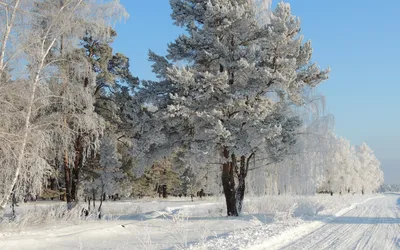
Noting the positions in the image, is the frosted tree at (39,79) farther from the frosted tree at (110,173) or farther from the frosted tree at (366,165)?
the frosted tree at (366,165)

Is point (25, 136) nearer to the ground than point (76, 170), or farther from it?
farther from it

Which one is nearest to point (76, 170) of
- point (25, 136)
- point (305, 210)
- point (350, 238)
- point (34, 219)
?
point (34, 219)

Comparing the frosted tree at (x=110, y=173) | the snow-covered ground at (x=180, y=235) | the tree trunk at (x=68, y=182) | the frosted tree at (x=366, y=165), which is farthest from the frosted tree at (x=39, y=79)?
the frosted tree at (x=366, y=165)

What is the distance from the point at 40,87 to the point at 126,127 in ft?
25.7

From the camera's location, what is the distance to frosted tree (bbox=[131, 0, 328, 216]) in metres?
16.2

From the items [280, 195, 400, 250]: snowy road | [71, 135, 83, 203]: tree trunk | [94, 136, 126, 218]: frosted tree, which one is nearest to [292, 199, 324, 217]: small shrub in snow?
[280, 195, 400, 250]: snowy road

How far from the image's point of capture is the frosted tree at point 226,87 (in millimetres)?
16188

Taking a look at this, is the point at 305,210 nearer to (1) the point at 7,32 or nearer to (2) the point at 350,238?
(2) the point at 350,238

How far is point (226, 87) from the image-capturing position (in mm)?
16484

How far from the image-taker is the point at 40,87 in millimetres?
13078

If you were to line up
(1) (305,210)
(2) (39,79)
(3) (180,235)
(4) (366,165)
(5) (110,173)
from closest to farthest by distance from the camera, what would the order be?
(3) (180,235)
(2) (39,79)
(1) (305,210)
(5) (110,173)
(4) (366,165)

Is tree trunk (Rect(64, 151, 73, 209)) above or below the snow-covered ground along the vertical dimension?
above

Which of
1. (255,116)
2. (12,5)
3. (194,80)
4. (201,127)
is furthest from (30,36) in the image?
(255,116)

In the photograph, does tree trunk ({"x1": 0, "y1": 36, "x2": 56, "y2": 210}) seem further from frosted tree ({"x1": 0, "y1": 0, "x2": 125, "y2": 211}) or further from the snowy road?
the snowy road
